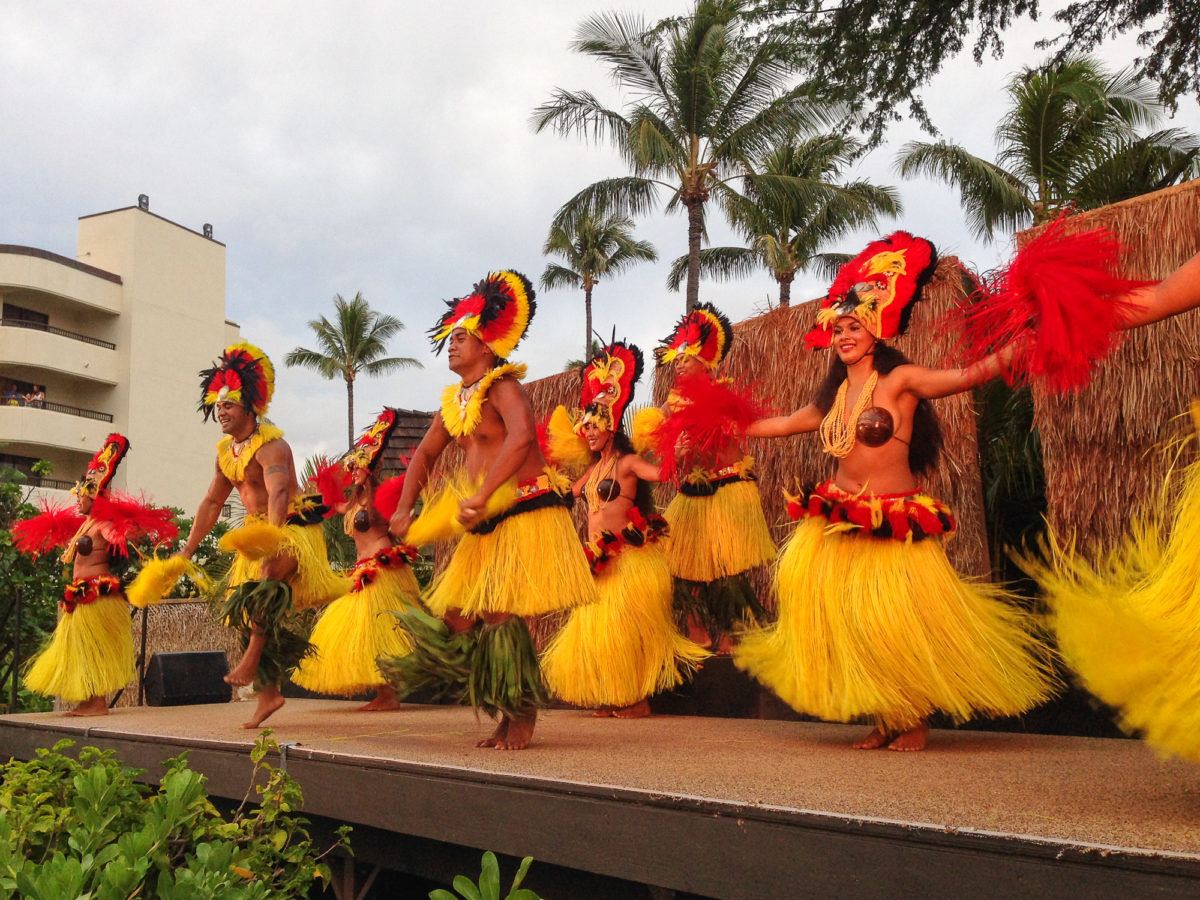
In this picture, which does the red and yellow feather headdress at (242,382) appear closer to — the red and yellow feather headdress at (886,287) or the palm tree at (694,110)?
the red and yellow feather headdress at (886,287)

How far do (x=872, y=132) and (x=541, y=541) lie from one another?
→ 4.63m

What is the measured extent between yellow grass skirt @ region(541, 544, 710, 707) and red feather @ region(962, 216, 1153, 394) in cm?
207

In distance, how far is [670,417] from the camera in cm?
410

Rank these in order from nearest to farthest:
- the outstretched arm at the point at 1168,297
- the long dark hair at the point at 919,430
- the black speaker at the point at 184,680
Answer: the outstretched arm at the point at 1168,297 < the long dark hair at the point at 919,430 < the black speaker at the point at 184,680

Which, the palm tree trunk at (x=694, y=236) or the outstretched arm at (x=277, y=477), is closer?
the outstretched arm at (x=277, y=477)

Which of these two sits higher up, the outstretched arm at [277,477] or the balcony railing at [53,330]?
the balcony railing at [53,330]

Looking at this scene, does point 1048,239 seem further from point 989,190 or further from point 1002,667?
point 989,190

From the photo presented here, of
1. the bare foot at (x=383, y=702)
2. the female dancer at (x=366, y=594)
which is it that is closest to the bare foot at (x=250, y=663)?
the female dancer at (x=366, y=594)

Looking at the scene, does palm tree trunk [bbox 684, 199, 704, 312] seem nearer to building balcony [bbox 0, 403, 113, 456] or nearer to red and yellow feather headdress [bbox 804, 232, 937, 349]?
red and yellow feather headdress [bbox 804, 232, 937, 349]

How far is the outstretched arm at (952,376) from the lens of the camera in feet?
9.26

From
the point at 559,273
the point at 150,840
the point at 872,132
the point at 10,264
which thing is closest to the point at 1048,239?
the point at 150,840

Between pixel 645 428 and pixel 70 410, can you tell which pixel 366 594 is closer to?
pixel 645 428

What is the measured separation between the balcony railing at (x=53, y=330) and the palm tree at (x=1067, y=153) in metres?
18.7

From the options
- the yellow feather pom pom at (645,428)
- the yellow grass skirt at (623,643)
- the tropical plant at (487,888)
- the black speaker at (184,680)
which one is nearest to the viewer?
the tropical plant at (487,888)
